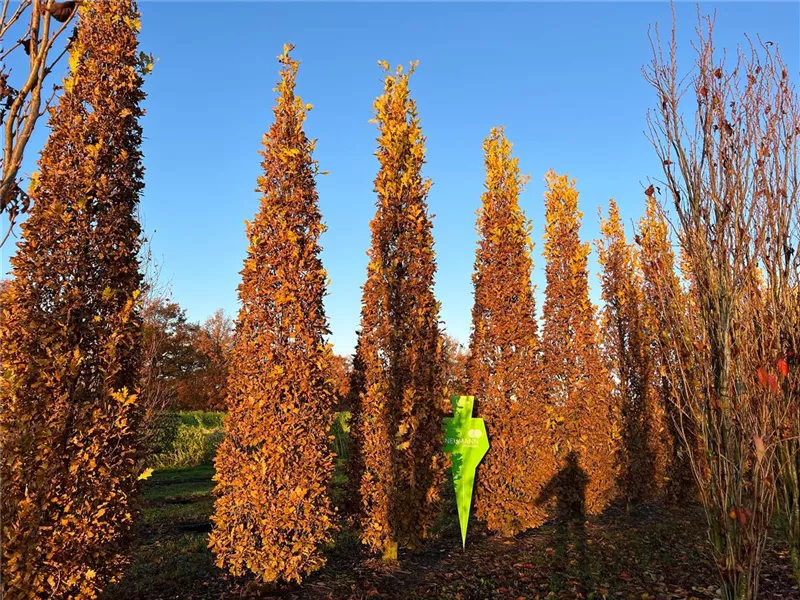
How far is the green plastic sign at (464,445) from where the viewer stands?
838cm

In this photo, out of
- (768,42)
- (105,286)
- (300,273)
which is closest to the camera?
(768,42)

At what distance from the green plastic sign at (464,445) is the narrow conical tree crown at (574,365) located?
9.07 ft

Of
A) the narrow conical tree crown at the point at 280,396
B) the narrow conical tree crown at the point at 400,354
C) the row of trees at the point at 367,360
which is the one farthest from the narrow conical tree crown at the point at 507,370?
the narrow conical tree crown at the point at 280,396

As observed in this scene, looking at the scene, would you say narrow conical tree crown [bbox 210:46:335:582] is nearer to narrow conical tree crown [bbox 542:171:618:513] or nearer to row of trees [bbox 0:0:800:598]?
row of trees [bbox 0:0:800:598]

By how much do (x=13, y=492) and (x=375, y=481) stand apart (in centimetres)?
459

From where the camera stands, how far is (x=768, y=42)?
11.9 feet

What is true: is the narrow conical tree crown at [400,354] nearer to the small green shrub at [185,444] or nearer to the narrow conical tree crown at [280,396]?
the narrow conical tree crown at [280,396]

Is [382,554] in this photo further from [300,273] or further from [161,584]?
[300,273]

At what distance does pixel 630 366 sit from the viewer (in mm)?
12312

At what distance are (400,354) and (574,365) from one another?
17.3 ft

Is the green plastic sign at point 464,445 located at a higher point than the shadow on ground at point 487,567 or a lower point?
higher

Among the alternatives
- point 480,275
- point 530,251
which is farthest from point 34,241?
point 530,251

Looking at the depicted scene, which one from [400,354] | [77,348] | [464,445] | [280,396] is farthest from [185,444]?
[77,348]

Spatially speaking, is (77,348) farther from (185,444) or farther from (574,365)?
(185,444)
